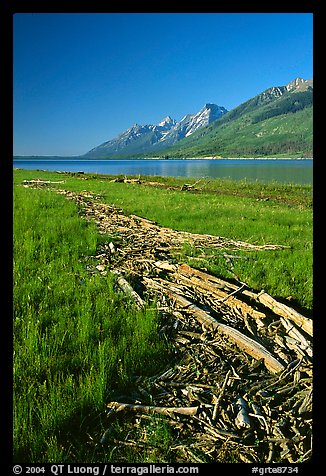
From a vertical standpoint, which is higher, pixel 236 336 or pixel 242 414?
pixel 236 336

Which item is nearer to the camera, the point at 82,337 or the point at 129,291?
the point at 82,337

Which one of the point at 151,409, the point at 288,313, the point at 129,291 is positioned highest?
the point at 129,291

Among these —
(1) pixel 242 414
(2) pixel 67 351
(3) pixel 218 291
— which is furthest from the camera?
(3) pixel 218 291

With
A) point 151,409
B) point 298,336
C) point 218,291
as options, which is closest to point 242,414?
point 151,409

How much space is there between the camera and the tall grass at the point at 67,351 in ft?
9.67

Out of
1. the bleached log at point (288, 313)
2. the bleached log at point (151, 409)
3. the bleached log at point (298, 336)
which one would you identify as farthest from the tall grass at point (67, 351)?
the bleached log at point (288, 313)

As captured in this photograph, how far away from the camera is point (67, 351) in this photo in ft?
13.8

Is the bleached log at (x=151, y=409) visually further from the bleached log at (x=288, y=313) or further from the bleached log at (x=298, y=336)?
the bleached log at (x=288, y=313)

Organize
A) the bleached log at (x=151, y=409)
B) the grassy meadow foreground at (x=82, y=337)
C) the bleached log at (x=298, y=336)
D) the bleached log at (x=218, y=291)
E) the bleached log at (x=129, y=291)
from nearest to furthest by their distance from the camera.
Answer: the grassy meadow foreground at (x=82, y=337), the bleached log at (x=151, y=409), the bleached log at (x=298, y=336), the bleached log at (x=218, y=291), the bleached log at (x=129, y=291)

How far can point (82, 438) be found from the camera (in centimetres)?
299

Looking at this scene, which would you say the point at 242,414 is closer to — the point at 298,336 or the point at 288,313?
the point at 298,336
